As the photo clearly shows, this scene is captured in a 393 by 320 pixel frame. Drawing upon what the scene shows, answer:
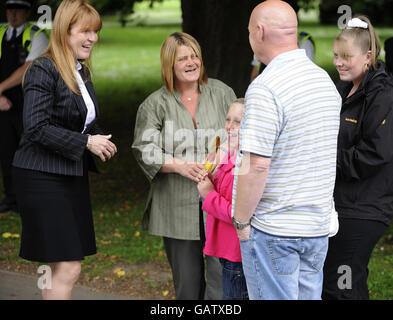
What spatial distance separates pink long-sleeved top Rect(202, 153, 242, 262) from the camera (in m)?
3.48

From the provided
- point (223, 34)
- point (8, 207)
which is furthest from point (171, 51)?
point (8, 207)

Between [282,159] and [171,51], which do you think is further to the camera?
[171,51]

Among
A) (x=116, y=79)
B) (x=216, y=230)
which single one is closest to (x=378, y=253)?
(x=216, y=230)

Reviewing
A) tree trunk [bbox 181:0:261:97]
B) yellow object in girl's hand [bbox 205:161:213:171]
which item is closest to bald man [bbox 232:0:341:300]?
yellow object in girl's hand [bbox 205:161:213:171]

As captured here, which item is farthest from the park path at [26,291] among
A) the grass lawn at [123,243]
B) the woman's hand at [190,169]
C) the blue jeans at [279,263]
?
the blue jeans at [279,263]

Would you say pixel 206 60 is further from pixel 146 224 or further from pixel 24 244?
pixel 24 244

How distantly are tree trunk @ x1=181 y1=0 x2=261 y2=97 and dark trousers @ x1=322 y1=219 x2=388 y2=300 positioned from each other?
3961mm

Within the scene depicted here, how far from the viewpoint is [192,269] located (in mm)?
4469

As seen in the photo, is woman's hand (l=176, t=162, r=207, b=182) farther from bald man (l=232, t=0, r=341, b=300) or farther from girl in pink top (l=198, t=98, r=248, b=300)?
bald man (l=232, t=0, r=341, b=300)

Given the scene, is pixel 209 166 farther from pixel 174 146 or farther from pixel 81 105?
pixel 81 105

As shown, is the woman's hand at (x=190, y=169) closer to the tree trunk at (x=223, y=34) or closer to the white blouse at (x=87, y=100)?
the white blouse at (x=87, y=100)

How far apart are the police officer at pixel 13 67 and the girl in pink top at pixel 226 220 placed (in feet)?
14.0

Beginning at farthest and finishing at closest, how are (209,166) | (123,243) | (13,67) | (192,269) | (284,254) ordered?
(13,67) < (123,243) < (192,269) < (209,166) < (284,254)

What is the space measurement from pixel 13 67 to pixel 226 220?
497 centimetres
